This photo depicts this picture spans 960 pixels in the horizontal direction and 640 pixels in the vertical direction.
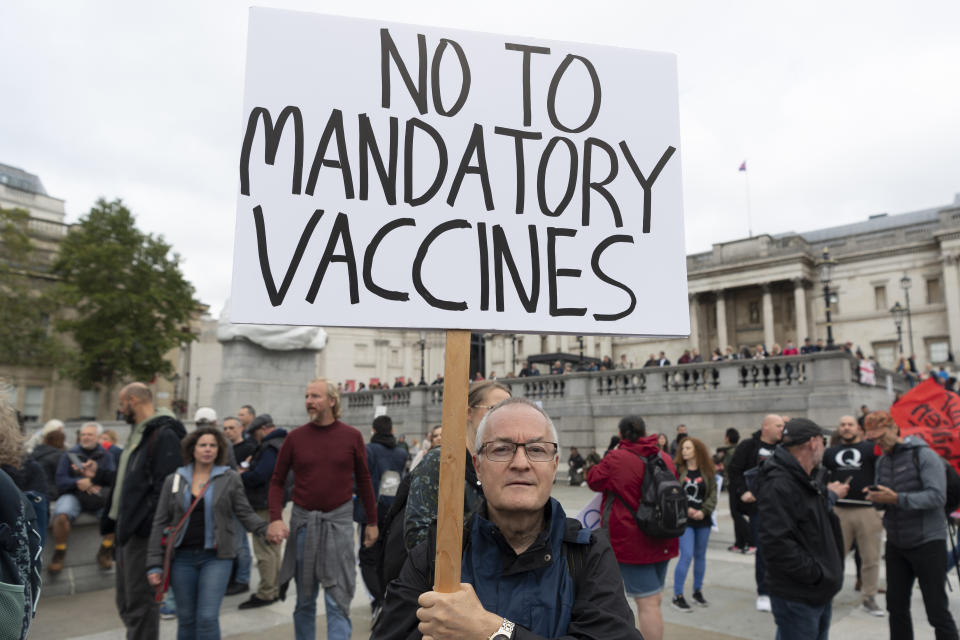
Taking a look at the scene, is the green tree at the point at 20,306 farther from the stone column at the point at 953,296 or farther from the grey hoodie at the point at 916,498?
the stone column at the point at 953,296

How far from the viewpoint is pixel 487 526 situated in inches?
85.6

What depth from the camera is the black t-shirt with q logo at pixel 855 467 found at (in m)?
7.19

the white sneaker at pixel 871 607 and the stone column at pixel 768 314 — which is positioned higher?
the stone column at pixel 768 314

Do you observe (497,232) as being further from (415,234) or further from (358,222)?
(358,222)

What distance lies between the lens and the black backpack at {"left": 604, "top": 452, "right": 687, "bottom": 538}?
482 centimetres

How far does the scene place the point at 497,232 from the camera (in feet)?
8.09

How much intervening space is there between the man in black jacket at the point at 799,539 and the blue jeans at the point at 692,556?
120 inches

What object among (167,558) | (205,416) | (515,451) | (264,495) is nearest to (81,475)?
(205,416)

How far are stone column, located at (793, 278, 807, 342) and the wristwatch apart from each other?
6586cm

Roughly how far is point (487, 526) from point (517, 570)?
18 cm

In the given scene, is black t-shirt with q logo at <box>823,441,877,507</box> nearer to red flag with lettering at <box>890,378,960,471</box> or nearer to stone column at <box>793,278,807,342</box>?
red flag with lettering at <box>890,378,960,471</box>

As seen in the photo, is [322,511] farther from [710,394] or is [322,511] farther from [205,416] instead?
[710,394]

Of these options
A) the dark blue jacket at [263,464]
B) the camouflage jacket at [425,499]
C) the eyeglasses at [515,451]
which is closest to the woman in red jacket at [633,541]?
the camouflage jacket at [425,499]

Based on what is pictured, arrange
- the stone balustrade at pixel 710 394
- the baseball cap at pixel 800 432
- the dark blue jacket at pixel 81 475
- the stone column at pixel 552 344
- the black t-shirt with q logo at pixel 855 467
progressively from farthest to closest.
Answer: the stone column at pixel 552 344, the stone balustrade at pixel 710 394, the dark blue jacket at pixel 81 475, the black t-shirt with q logo at pixel 855 467, the baseball cap at pixel 800 432
